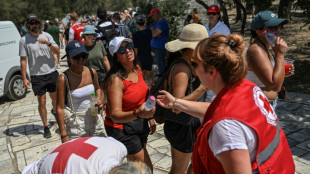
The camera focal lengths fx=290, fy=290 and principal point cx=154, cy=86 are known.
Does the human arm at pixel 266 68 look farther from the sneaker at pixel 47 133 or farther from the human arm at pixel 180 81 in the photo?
the sneaker at pixel 47 133

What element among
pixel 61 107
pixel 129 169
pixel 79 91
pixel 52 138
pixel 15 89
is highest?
pixel 129 169

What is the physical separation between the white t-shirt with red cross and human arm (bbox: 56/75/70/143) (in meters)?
1.38

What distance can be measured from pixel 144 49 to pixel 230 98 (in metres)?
5.92

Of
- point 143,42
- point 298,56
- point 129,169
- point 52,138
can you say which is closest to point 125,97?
point 129,169

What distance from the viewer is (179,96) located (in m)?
2.49

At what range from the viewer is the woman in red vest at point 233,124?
133 centimetres

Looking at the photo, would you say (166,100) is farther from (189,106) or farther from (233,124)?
(233,124)

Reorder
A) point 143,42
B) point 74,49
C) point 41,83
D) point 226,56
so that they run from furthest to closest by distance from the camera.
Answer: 1. point 143,42
2. point 41,83
3. point 74,49
4. point 226,56

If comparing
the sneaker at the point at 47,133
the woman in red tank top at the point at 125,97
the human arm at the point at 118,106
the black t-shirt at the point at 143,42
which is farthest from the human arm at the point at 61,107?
the black t-shirt at the point at 143,42

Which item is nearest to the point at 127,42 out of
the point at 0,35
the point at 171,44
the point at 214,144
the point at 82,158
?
the point at 171,44

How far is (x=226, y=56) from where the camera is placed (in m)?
1.44

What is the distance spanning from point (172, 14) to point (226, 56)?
958cm

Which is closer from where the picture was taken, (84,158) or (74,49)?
(84,158)

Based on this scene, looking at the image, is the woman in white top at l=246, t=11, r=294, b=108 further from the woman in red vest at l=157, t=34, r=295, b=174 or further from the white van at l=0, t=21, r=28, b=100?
the white van at l=0, t=21, r=28, b=100
